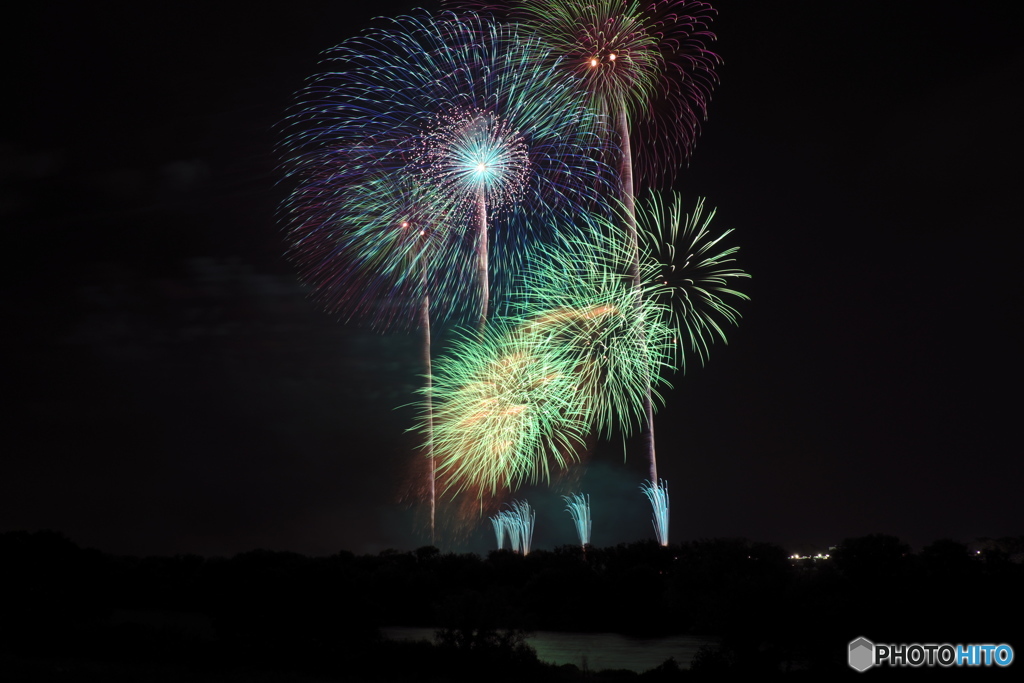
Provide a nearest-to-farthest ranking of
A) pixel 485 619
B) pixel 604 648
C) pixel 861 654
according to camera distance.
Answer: pixel 861 654 → pixel 485 619 → pixel 604 648

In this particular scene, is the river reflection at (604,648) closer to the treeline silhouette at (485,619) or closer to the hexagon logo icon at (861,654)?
the treeline silhouette at (485,619)

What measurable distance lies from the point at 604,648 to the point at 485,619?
950 cm

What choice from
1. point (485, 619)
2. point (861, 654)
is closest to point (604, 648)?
point (485, 619)

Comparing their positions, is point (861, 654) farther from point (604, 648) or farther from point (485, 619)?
point (604, 648)

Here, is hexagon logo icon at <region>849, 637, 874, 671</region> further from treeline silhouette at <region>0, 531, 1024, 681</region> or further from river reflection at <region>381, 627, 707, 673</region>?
river reflection at <region>381, 627, 707, 673</region>

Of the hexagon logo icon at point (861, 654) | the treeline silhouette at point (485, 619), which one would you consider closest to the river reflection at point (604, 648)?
the treeline silhouette at point (485, 619)

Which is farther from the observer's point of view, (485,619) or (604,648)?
(604,648)

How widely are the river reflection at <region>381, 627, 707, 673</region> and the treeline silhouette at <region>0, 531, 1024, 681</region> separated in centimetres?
156

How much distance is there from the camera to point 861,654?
1848 centimetres

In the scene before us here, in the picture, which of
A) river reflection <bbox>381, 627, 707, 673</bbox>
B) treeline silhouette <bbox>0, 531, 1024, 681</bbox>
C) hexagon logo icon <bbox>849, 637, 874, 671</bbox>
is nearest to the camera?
hexagon logo icon <bbox>849, 637, 874, 671</bbox>

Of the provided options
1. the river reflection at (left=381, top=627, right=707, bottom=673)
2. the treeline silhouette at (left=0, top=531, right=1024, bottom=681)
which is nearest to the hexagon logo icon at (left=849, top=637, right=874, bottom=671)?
the treeline silhouette at (left=0, top=531, right=1024, bottom=681)

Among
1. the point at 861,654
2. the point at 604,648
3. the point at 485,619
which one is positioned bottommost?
the point at 604,648

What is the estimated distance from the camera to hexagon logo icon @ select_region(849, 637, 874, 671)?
18031 mm

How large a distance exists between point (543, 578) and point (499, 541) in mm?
6249
